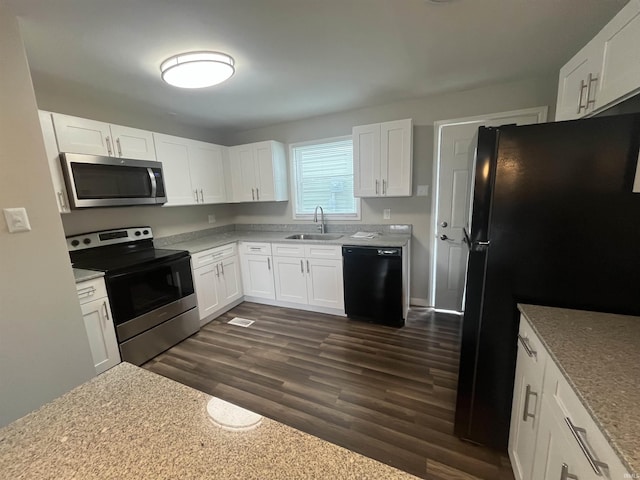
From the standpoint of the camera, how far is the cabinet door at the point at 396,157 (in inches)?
111

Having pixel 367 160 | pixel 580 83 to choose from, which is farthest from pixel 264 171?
pixel 580 83

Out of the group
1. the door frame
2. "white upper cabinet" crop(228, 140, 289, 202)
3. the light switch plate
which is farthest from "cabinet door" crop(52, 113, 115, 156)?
the door frame

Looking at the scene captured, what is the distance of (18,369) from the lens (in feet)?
4.69

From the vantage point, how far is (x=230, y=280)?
135 inches

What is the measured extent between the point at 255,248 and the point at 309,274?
81 cm

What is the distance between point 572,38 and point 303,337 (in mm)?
3175

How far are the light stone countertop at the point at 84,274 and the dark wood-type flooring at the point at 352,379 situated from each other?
3.17 feet

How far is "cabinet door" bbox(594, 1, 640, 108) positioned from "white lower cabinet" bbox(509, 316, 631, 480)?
3.71 ft

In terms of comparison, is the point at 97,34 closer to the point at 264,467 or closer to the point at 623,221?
the point at 264,467

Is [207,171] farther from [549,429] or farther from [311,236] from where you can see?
[549,429]

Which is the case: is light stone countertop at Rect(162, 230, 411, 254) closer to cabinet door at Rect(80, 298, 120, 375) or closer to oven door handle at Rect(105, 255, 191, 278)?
oven door handle at Rect(105, 255, 191, 278)

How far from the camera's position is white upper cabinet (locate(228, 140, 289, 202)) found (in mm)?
3562

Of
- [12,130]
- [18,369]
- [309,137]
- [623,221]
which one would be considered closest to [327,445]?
[623,221]

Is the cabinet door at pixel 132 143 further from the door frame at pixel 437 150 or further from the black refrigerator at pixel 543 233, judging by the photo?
the door frame at pixel 437 150
